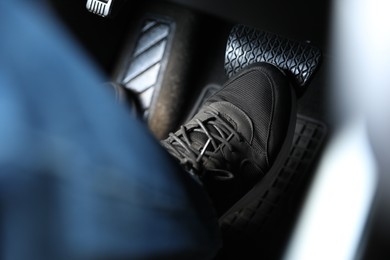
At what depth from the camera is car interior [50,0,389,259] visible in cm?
71

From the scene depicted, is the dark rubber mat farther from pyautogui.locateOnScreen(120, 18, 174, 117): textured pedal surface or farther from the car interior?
pyautogui.locateOnScreen(120, 18, 174, 117): textured pedal surface

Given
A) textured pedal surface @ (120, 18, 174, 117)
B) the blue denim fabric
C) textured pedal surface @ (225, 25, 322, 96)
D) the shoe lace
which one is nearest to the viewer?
the blue denim fabric

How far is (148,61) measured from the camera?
978 millimetres

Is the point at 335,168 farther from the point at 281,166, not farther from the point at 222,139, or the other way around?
the point at 222,139

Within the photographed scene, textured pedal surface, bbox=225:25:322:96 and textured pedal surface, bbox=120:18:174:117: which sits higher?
textured pedal surface, bbox=225:25:322:96

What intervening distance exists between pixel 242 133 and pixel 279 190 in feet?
0.45

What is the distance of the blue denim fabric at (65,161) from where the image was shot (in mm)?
336

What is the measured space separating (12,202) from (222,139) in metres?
0.39

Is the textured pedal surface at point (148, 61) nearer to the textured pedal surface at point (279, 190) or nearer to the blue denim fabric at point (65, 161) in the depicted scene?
the textured pedal surface at point (279, 190)

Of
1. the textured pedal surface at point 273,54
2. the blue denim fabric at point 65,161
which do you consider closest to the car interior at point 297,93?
the textured pedal surface at point 273,54

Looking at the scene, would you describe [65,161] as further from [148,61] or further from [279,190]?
[148,61]

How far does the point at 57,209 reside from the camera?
35cm

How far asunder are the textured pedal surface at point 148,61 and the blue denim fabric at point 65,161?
22.5 inches

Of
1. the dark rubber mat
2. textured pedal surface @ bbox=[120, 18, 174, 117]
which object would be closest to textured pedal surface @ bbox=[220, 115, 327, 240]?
the dark rubber mat
